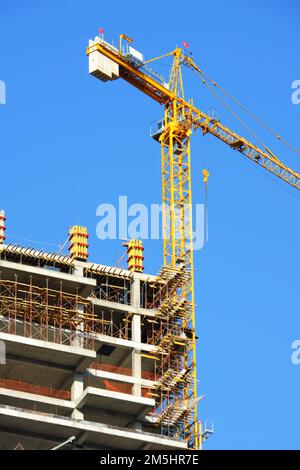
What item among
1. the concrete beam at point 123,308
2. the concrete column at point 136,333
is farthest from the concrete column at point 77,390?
the concrete beam at point 123,308

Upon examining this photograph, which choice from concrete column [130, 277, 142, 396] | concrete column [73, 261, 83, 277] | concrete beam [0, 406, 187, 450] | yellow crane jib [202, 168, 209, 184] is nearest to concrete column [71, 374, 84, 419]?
concrete beam [0, 406, 187, 450]

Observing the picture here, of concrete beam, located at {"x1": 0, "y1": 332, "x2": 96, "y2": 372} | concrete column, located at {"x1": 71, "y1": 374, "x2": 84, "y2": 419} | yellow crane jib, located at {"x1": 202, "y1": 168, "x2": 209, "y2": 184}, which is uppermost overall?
yellow crane jib, located at {"x1": 202, "y1": 168, "x2": 209, "y2": 184}

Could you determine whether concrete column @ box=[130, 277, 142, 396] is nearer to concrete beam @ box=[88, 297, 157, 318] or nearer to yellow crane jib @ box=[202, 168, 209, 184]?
concrete beam @ box=[88, 297, 157, 318]

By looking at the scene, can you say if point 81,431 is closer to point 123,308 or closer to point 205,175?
point 123,308

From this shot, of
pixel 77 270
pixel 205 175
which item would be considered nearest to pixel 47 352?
pixel 77 270

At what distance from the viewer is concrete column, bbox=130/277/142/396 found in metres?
151

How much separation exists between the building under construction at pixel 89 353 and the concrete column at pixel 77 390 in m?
0.09

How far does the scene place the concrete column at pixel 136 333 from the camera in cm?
15138

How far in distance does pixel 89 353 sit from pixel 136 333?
9.09 metres

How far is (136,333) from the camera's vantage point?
154 meters

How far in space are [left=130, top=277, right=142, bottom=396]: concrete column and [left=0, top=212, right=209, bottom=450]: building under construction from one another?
93 mm

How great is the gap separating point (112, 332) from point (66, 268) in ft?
25.2
